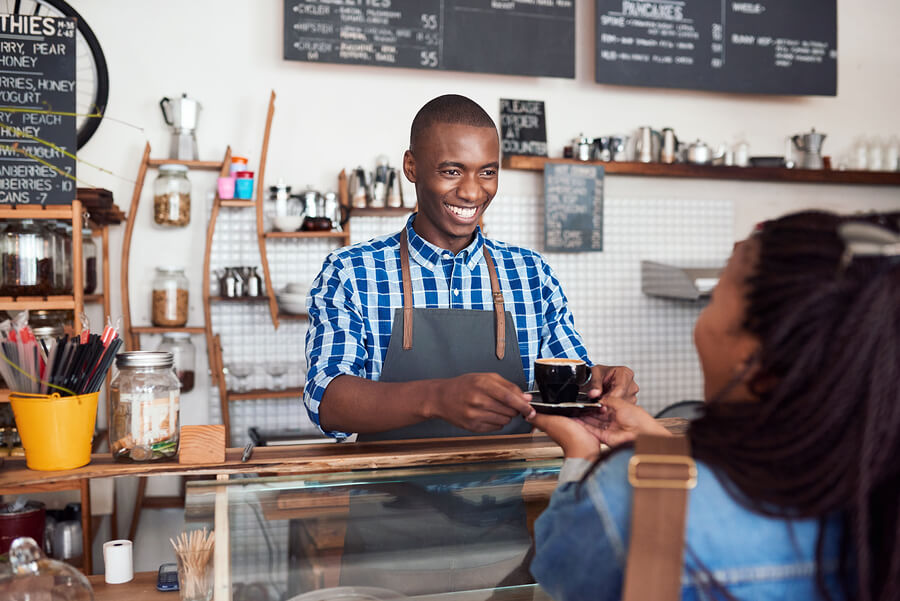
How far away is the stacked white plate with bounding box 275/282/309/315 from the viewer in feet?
11.9

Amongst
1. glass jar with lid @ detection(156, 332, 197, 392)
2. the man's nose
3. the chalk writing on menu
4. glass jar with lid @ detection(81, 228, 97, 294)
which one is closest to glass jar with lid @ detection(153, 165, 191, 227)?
glass jar with lid @ detection(81, 228, 97, 294)

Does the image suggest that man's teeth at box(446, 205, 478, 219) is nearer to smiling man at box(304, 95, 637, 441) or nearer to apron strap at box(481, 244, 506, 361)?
smiling man at box(304, 95, 637, 441)

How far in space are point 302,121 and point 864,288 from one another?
3.44 metres

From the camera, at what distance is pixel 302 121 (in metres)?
3.85

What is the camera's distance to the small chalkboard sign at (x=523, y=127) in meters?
4.06

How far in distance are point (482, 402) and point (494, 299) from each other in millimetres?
788

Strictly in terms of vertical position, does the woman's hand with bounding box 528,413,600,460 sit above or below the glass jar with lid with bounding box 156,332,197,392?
above

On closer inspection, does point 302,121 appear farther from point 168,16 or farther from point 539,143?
point 539,143

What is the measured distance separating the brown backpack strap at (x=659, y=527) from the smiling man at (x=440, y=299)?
36.8 inches

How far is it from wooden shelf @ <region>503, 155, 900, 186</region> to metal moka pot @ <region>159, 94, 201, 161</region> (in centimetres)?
153

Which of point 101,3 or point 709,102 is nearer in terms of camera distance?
point 101,3

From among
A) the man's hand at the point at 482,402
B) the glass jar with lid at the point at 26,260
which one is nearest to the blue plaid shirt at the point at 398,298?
the man's hand at the point at 482,402

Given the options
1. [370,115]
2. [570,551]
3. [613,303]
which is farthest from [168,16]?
[570,551]

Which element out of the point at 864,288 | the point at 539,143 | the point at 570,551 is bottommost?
the point at 570,551
